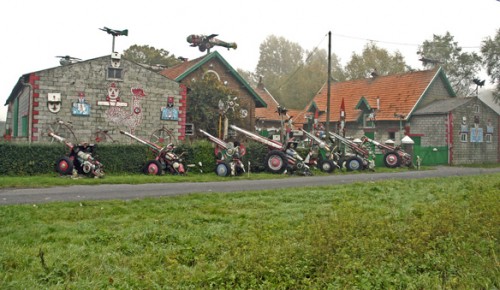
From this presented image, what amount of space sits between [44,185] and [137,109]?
10.2m

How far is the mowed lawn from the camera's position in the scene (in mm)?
5098

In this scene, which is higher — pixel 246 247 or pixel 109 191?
pixel 109 191

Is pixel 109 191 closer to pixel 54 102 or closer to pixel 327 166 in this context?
pixel 54 102

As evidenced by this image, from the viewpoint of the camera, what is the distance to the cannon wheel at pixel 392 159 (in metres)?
27.2

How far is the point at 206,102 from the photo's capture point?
Answer: 92.8 ft

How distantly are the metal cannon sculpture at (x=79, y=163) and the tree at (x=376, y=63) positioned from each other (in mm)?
47688

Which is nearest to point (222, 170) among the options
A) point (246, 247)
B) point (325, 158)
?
point (325, 158)

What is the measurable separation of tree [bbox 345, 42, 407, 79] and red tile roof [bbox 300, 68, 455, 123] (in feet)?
55.7

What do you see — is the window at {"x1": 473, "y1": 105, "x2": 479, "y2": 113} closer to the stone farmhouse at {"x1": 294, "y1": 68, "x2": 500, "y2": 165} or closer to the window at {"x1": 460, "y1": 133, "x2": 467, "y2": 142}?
the stone farmhouse at {"x1": 294, "y1": 68, "x2": 500, "y2": 165}

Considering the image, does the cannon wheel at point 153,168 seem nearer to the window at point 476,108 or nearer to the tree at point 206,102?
the tree at point 206,102

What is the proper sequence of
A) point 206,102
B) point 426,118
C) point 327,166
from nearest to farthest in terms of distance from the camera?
point 327,166 < point 206,102 < point 426,118

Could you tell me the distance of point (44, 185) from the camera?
14.5 m

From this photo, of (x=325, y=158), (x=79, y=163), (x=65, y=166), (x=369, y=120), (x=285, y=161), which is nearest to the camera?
(x=65, y=166)

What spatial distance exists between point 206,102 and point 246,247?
22.5 meters
